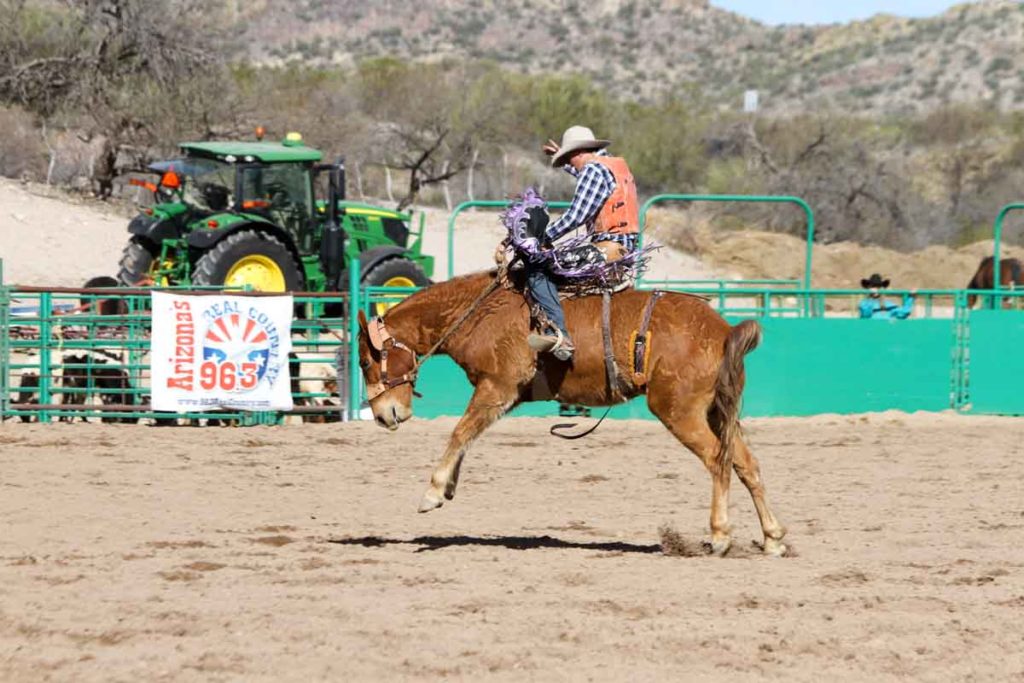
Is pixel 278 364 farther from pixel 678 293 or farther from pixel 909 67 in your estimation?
pixel 909 67

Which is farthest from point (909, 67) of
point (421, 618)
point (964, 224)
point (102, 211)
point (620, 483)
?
point (421, 618)

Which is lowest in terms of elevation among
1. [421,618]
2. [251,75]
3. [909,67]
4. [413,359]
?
[421,618]

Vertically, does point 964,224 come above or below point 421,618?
above

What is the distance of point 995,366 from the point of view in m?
17.0

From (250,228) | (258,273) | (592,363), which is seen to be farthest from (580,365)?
(250,228)

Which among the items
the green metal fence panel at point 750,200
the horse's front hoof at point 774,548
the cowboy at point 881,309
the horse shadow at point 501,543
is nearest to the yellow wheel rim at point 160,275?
the green metal fence panel at point 750,200

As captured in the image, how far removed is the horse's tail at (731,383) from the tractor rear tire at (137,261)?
12060 mm

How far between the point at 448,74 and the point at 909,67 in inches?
1265

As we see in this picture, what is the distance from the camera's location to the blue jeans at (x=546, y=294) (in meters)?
8.48

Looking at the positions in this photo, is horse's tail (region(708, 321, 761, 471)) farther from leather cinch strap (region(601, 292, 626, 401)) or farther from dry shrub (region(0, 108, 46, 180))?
dry shrub (region(0, 108, 46, 180))

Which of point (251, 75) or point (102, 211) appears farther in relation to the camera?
point (251, 75)

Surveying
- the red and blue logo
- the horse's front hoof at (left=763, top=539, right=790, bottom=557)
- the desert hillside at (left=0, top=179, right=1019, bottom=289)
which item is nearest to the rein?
the horse's front hoof at (left=763, top=539, right=790, bottom=557)

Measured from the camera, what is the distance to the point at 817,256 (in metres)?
36.3

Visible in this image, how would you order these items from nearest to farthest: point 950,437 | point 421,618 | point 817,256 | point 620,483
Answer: point 421,618, point 620,483, point 950,437, point 817,256
